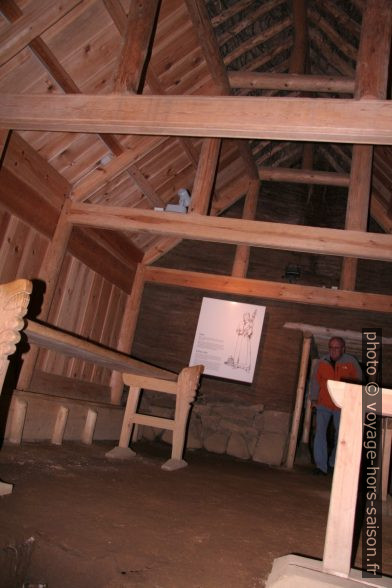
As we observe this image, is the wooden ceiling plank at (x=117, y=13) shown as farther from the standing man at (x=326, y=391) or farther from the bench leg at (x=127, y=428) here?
the standing man at (x=326, y=391)

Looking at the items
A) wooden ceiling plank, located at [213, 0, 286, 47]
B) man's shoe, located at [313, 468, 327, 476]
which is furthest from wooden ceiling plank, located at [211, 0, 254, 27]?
man's shoe, located at [313, 468, 327, 476]

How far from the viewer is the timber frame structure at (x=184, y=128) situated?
3.33 m

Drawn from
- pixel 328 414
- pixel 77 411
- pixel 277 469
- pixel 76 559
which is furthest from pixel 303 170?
pixel 76 559

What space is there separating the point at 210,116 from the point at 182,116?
22cm

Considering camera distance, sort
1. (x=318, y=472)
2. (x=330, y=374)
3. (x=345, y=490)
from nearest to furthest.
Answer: (x=345, y=490)
(x=318, y=472)
(x=330, y=374)

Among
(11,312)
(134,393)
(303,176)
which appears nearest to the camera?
(11,312)

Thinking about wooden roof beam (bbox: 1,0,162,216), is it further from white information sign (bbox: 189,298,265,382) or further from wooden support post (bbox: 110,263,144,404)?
white information sign (bbox: 189,298,265,382)

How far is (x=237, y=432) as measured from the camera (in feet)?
22.4

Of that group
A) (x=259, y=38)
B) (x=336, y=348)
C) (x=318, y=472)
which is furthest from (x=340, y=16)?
(x=318, y=472)

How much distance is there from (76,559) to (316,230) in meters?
4.05

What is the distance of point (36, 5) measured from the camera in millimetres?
3676

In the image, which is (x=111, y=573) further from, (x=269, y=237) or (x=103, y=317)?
(x=103, y=317)

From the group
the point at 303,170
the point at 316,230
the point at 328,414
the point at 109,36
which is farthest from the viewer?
the point at 303,170

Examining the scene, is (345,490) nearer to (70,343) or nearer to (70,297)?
(70,343)
